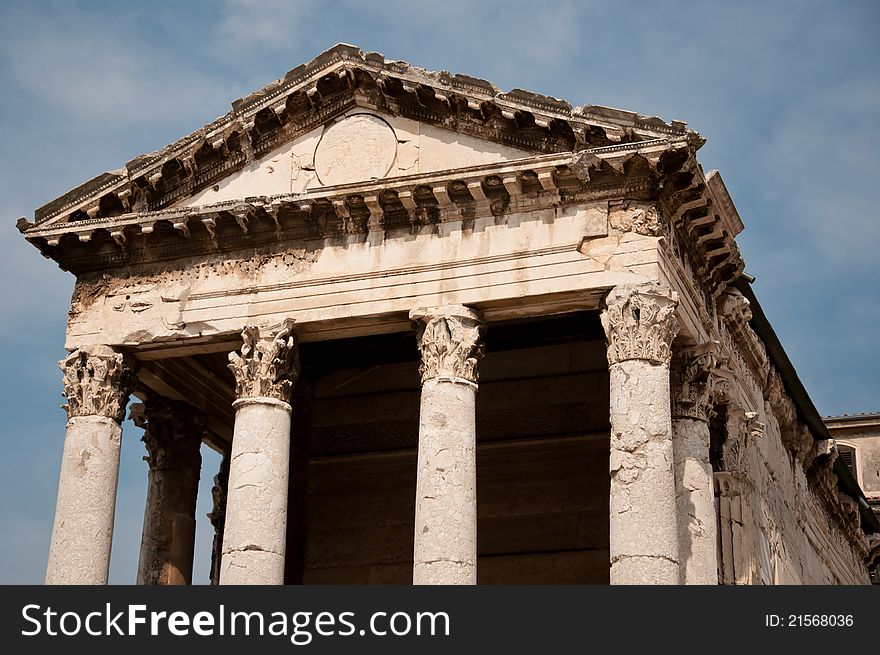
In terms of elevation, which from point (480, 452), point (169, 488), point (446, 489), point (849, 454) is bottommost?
point (446, 489)

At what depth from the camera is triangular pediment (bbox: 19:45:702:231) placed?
16.7 meters

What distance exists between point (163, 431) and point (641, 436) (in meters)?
7.51

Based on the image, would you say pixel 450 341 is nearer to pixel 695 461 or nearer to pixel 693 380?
pixel 693 380

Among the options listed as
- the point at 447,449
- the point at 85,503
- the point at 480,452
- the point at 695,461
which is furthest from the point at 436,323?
the point at 480,452

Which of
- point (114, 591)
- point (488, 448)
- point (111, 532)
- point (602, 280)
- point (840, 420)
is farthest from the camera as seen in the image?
point (840, 420)

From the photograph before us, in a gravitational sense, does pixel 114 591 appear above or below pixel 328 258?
below

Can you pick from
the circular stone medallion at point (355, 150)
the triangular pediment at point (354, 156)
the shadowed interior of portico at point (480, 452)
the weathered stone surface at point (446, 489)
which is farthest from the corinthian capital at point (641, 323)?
the shadowed interior of portico at point (480, 452)

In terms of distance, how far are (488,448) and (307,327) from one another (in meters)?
4.84

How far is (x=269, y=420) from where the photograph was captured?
54.1 feet

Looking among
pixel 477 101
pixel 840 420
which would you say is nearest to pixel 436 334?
pixel 477 101

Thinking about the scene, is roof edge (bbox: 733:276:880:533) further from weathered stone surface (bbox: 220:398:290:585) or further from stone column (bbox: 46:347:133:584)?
stone column (bbox: 46:347:133:584)

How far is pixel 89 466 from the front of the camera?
16.9m

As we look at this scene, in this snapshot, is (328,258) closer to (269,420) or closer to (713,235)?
(269,420)

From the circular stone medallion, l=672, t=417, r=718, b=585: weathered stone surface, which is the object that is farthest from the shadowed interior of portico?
the circular stone medallion
